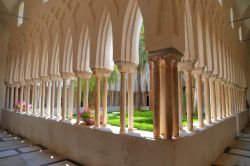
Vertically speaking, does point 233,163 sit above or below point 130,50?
below

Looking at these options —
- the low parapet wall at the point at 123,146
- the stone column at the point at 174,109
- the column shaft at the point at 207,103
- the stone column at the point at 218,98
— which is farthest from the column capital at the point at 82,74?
the stone column at the point at 218,98

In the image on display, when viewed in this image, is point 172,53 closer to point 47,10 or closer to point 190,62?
point 190,62

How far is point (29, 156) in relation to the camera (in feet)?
16.3

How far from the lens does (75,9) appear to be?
5.66 meters

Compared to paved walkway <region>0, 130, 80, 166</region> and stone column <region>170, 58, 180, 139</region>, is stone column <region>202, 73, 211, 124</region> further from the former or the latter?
paved walkway <region>0, 130, 80, 166</region>

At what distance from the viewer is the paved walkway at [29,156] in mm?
4422

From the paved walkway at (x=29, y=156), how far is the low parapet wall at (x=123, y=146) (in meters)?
0.21

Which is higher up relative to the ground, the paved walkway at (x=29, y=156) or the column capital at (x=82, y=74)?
the column capital at (x=82, y=74)

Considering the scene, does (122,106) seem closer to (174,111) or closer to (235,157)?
(174,111)

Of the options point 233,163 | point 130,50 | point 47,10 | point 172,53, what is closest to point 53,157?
point 130,50

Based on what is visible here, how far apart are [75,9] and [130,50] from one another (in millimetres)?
2708

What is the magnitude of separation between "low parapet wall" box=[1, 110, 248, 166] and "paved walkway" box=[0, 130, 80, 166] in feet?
0.69

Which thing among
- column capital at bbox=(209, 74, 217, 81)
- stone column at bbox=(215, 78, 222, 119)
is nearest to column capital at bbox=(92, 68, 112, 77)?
column capital at bbox=(209, 74, 217, 81)

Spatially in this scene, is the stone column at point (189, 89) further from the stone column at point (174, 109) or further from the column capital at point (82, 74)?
the column capital at point (82, 74)
